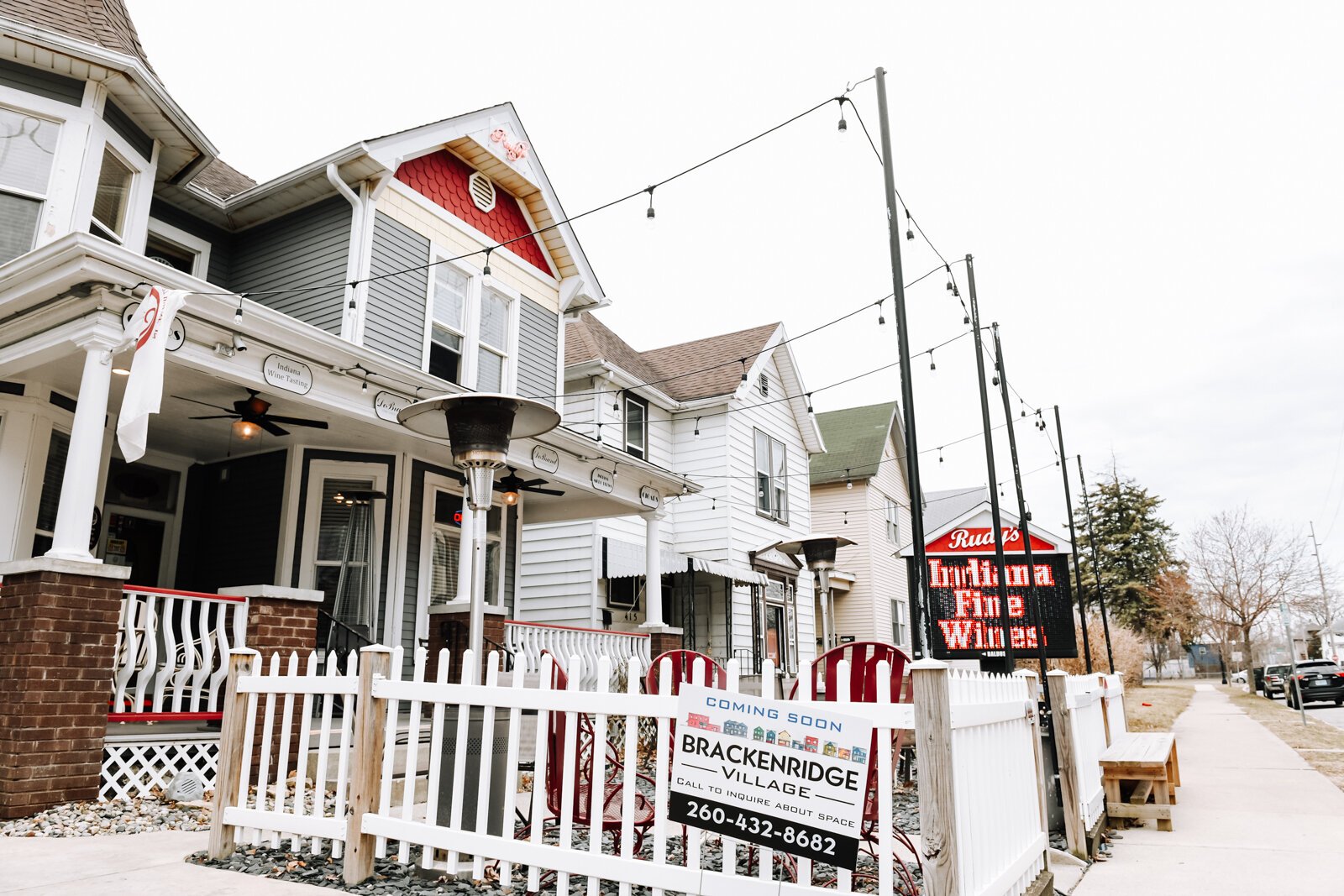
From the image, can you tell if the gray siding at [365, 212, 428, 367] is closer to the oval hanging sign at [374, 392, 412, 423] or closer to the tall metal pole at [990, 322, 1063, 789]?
the oval hanging sign at [374, 392, 412, 423]

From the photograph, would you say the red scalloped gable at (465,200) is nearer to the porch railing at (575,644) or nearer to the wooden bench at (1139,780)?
the porch railing at (575,644)

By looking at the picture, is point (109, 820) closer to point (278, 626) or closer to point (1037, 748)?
point (278, 626)

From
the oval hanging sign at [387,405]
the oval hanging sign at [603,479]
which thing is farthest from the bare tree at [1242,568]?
the oval hanging sign at [387,405]

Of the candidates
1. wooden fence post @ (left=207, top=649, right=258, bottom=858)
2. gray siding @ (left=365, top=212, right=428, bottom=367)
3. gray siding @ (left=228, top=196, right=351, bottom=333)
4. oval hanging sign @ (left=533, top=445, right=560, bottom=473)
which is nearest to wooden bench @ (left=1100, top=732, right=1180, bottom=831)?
wooden fence post @ (left=207, top=649, right=258, bottom=858)

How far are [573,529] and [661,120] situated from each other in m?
8.52

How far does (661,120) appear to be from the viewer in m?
7.66

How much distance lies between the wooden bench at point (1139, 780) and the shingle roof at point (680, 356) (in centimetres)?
1031

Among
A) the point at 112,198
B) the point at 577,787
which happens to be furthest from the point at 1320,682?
the point at 112,198

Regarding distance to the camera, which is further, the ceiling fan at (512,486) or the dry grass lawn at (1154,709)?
the dry grass lawn at (1154,709)

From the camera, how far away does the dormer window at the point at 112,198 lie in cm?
825

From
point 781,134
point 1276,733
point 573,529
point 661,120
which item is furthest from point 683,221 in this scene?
point 1276,733

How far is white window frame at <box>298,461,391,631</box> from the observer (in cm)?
898

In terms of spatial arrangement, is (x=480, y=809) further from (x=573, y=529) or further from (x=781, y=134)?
(x=573, y=529)

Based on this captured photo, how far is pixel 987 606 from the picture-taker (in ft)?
32.4
